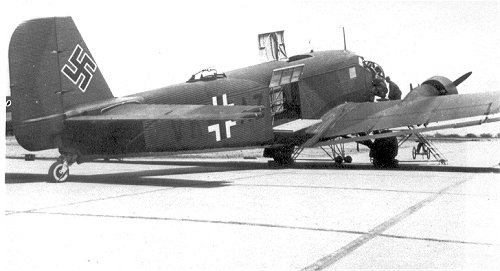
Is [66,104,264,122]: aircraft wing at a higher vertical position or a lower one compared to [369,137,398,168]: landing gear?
higher

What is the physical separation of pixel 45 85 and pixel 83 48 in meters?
1.25

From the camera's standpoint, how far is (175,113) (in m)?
10.6

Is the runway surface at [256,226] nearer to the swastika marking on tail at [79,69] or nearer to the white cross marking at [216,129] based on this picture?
the swastika marking on tail at [79,69]

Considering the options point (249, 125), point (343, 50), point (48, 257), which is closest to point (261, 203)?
point (48, 257)

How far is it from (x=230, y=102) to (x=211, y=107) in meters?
4.01

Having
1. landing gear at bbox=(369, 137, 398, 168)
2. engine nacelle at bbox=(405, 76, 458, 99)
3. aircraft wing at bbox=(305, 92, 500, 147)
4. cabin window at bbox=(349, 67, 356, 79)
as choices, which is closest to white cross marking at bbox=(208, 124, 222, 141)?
aircraft wing at bbox=(305, 92, 500, 147)

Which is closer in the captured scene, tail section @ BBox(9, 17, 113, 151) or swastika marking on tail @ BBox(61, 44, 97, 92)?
tail section @ BBox(9, 17, 113, 151)

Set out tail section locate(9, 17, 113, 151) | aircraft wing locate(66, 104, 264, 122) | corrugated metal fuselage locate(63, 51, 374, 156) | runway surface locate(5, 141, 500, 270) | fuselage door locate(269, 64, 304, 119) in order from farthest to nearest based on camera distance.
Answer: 1. fuselage door locate(269, 64, 304, 119)
2. corrugated metal fuselage locate(63, 51, 374, 156)
3. tail section locate(9, 17, 113, 151)
4. aircraft wing locate(66, 104, 264, 122)
5. runway surface locate(5, 141, 500, 270)

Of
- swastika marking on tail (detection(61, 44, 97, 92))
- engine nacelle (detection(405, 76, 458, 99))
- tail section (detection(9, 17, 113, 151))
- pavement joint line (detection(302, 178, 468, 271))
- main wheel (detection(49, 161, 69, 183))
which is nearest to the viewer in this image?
pavement joint line (detection(302, 178, 468, 271))

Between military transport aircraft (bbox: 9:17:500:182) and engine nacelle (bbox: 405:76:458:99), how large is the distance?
0.10 feet

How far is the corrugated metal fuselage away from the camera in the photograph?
39.0 ft

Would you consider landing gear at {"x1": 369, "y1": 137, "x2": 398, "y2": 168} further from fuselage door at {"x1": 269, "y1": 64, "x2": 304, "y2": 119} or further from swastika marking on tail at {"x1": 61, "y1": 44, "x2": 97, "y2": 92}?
swastika marking on tail at {"x1": 61, "y1": 44, "x2": 97, "y2": 92}

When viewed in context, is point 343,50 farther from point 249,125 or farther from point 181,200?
point 181,200

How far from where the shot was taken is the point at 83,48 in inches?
465
